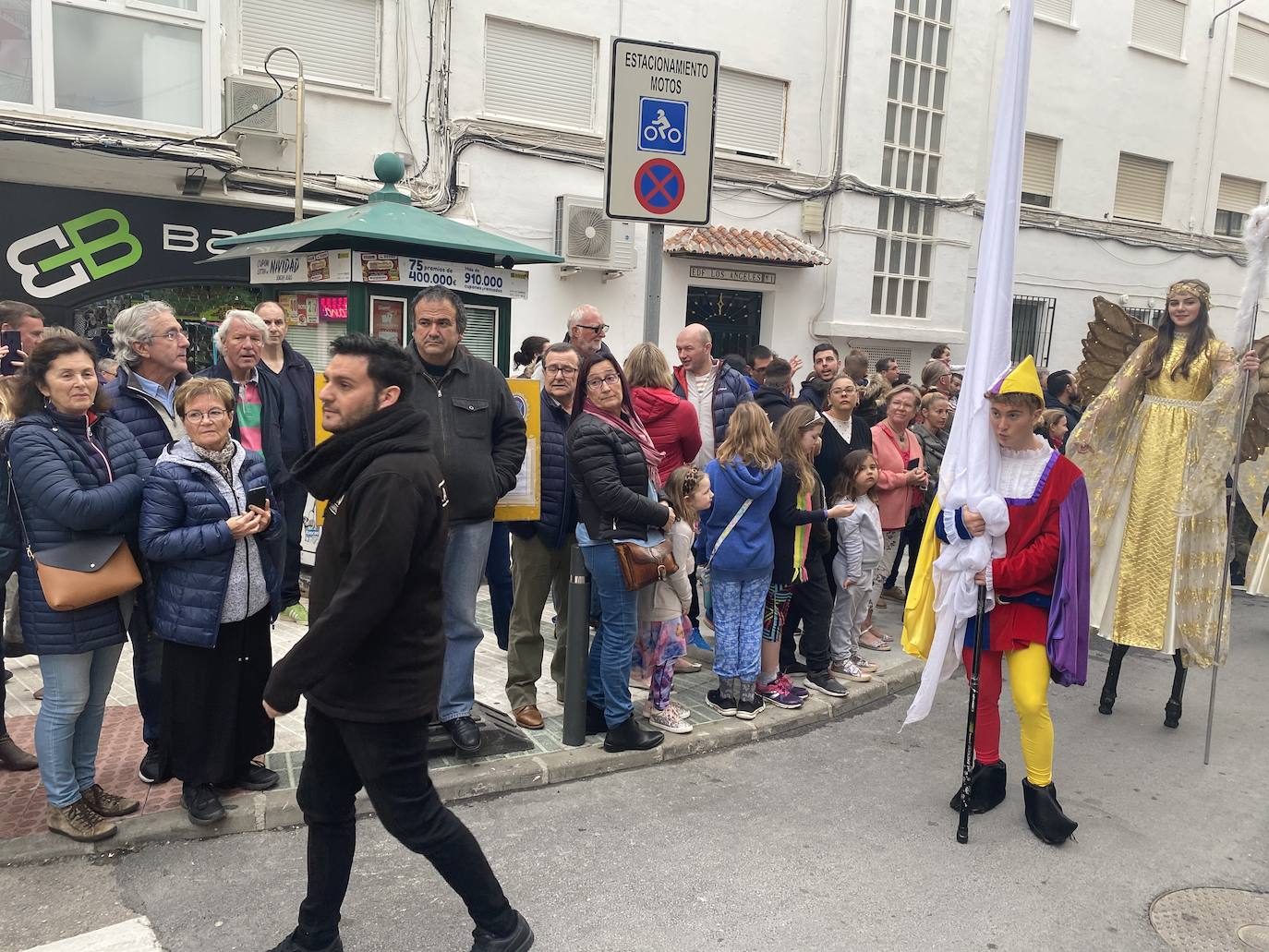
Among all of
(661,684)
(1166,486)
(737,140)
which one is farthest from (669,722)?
(737,140)

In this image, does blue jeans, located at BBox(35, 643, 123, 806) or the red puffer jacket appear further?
the red puffer jacket

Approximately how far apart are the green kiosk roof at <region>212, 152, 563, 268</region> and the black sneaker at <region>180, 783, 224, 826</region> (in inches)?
144

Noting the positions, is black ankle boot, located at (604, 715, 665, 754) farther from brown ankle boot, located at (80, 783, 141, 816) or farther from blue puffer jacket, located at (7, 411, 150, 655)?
blue puffer jacket, located at (7, 411, 150, 655)

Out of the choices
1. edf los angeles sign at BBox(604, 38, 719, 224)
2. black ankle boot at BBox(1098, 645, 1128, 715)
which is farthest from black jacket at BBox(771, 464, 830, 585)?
black ankle boot at BBox(1098, 645, 1128, 715)

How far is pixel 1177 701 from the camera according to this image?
559 centimetres

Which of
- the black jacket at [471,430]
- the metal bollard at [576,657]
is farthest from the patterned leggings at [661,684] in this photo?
the black jacket at [471,430]

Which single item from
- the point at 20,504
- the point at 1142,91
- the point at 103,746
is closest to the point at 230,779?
the point at 103,746

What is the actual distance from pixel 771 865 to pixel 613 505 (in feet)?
5.42

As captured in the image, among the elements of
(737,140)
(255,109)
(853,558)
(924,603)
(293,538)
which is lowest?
(293,538)

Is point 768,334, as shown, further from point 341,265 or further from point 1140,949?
point 1140,949

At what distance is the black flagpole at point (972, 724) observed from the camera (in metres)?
4.04

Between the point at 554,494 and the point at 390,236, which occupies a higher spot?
the point at 390,236

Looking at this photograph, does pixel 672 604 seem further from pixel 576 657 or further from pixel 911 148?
pixel 911 148

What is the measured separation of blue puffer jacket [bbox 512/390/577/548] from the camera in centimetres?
509
